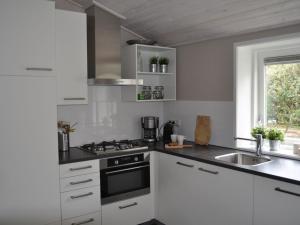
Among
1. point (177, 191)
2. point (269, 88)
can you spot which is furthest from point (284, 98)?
point (177, 191)

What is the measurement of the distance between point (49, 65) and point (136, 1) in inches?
40.0

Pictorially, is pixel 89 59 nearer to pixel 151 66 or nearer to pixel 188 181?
pixel 151 66

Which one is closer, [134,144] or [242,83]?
[242,83]

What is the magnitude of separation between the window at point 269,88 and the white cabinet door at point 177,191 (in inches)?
25.3

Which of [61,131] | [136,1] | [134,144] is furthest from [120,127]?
[136,1]

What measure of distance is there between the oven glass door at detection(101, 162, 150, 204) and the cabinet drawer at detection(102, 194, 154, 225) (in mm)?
67

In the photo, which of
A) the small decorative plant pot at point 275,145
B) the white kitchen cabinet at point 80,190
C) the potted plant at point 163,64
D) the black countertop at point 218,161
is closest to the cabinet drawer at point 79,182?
the white kitchen cabinet at point 80,190

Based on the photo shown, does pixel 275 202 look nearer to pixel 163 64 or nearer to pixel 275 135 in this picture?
pixel 275 135

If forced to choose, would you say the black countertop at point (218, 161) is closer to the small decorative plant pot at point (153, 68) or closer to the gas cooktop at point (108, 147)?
the gas cooktop at point (108, 147)

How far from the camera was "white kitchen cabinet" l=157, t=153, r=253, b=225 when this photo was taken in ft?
7.34

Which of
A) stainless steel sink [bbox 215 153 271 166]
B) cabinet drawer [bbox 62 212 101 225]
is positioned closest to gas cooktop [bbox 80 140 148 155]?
cabinet drawer [bbox 62 212 101 225]

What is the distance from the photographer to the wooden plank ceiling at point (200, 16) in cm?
233

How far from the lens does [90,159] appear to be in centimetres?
268

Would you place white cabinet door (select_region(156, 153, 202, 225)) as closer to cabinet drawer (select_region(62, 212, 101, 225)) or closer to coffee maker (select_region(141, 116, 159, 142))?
coffee maker (select_region(141, 116, 159, 142))
